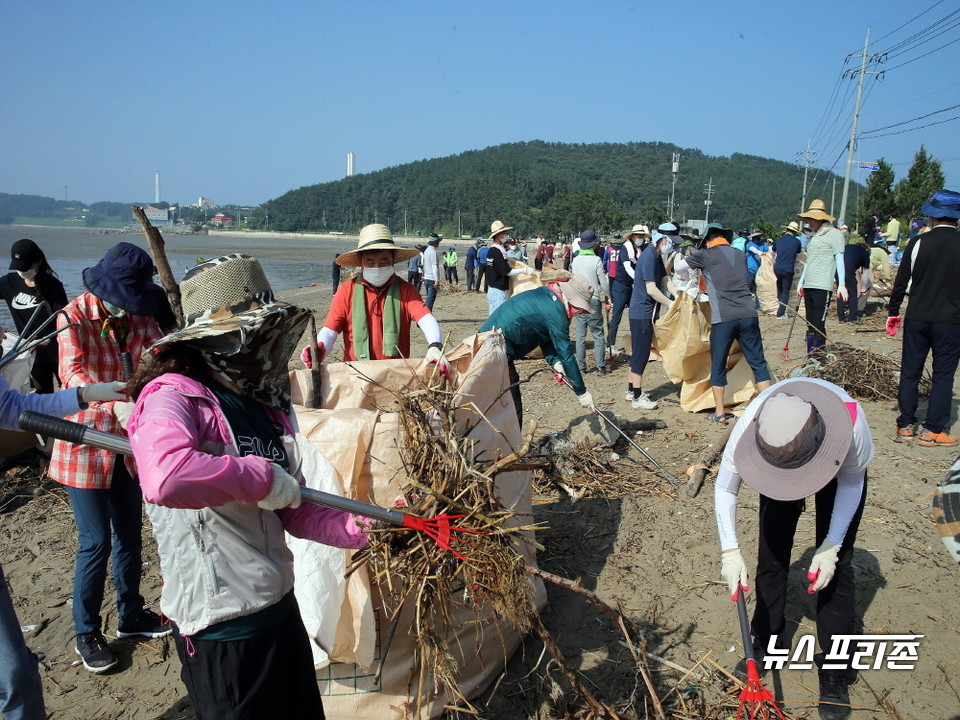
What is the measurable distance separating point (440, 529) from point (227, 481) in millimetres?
780

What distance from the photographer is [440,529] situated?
214cm

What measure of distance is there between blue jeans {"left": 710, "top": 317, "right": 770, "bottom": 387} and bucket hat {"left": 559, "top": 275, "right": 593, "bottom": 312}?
68.8 inches

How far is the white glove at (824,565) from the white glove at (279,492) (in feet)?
6.91

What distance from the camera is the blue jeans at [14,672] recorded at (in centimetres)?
234

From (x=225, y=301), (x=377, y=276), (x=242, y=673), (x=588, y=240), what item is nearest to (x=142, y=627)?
(x=242, y=673)

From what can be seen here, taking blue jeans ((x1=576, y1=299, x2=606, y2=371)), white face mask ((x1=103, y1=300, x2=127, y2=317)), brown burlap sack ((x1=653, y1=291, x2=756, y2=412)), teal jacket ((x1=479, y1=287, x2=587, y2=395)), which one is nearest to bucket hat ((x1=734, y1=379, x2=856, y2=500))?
teal jacket ((x1=479, y1=287, x2=587, y2=395))

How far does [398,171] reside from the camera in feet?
544

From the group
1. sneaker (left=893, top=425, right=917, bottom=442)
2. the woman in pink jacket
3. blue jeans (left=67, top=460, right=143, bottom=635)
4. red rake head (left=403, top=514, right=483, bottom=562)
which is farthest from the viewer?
sneaker (left=893, top=425, right=917, bottom=442)

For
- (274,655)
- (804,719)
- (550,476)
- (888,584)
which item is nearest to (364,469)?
(274,655)

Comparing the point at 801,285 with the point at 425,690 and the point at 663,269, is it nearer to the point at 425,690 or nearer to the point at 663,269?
the point at 663,269

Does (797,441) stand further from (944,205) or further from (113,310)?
(944,205)

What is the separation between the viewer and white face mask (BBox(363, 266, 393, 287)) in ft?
13.4

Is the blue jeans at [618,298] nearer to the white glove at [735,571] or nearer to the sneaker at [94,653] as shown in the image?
the white glove at [735,571]

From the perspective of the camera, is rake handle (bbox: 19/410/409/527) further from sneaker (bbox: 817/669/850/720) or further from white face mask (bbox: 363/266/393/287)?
white face mask (bbox: 363/266/393/287)
